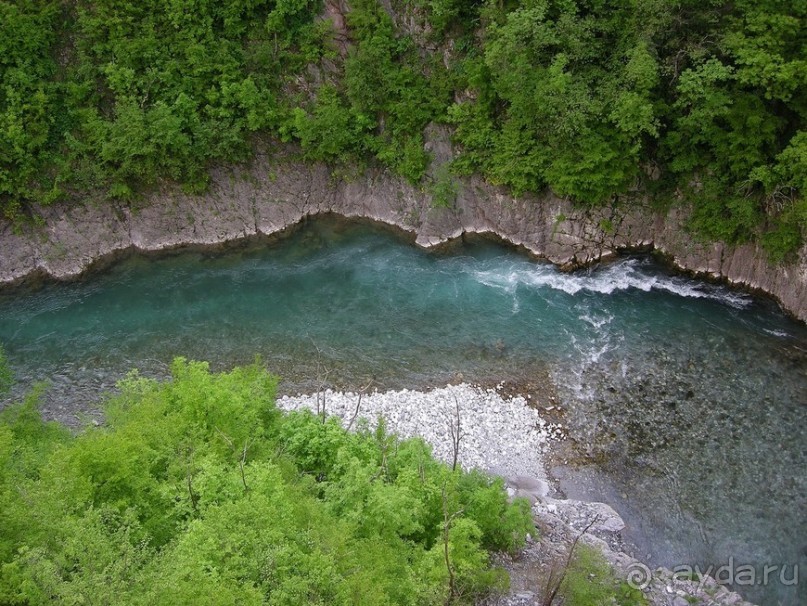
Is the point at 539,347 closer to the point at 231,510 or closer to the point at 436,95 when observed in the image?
the point at 436,95

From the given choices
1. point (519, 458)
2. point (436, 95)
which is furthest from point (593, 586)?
point (436, 95)

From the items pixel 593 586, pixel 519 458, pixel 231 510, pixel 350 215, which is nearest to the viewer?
pixel 231 510

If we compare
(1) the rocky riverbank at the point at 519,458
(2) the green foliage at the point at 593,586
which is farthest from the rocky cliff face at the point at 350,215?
(2) the green foliage at the point at 593,586

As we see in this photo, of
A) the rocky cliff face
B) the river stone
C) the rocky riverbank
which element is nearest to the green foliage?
the rocky riverbank

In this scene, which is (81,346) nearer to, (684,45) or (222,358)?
(222,358)

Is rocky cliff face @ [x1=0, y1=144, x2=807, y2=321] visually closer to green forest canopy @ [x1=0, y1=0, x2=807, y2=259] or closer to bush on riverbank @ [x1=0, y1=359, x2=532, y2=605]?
green forest canopy @ [x1=0, y1=0, x2=807, y2=259]

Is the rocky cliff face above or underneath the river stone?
above

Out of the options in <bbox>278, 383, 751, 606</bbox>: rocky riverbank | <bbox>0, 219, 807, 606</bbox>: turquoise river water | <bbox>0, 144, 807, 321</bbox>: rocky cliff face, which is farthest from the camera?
<bbox>0, 144, 807, 321</bbox>: rocky cliff face

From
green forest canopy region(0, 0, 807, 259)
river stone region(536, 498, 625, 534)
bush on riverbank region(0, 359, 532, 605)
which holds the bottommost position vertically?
river stone region(536, 498, 625, 534)
